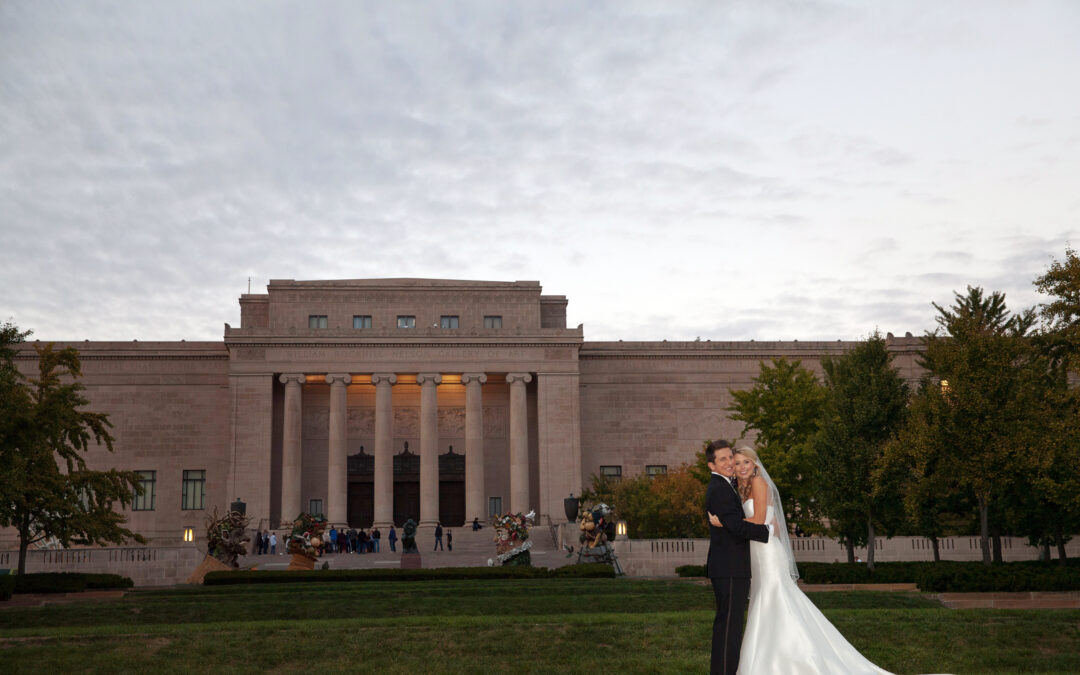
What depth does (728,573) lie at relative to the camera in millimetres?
11953

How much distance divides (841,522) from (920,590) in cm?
886

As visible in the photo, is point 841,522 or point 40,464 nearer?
point 40,464

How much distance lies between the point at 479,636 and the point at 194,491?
51.2 m

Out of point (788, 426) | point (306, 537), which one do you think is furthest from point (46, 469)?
point (788, 426)

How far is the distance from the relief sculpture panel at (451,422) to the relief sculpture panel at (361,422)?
14.9 ft

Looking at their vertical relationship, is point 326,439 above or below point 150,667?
above

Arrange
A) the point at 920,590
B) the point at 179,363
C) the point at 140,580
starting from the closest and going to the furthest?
the point at 920,590 → the point at 140,580 → the point at 179,363

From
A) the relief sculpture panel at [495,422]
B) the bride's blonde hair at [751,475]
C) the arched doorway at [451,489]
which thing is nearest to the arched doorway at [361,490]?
the arched doorway at [451,489]

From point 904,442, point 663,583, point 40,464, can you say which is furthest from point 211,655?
point 904,442

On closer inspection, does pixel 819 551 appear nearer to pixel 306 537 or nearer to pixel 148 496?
pixel 306 537

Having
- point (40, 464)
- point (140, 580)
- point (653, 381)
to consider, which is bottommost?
point (140, 580)

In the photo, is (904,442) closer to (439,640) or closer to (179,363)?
(439,640)

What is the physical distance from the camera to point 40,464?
33469 millimetres

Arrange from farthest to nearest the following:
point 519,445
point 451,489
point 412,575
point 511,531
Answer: point 451,489 → point 519,445 → point 511,531 → point 412,575
